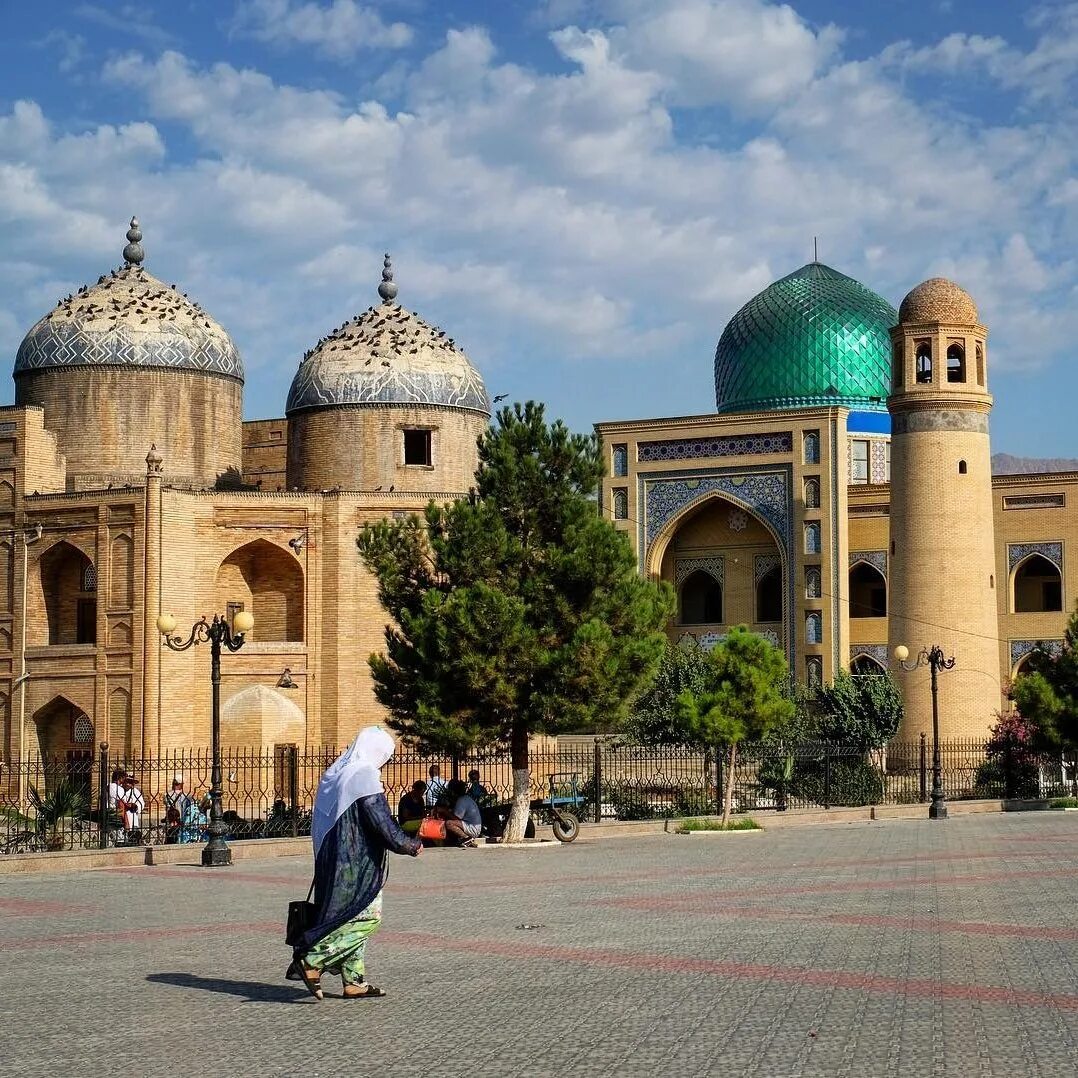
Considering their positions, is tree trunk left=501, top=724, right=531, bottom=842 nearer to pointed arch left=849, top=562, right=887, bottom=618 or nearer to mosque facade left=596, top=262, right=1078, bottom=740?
mosque facade left=596, top=262, right=1078, bottom=740

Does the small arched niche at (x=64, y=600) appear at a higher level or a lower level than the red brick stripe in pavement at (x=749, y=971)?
higher

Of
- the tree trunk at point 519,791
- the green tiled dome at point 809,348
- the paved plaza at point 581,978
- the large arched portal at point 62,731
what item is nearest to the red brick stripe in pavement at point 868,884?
the paved plaza at point 581,978

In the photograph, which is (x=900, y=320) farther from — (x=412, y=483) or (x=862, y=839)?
(x=862, y=839)

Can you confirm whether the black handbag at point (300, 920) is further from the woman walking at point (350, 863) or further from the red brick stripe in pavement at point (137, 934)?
the red brick stripe in pavement at point (137, 934)

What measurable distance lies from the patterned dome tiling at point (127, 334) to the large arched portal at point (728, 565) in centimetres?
1165

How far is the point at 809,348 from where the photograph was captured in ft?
149

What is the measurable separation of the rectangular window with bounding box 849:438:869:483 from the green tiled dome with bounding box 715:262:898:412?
129 centimetres

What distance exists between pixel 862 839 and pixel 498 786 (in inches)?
450

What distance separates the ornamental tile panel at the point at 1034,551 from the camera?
39.7 meters

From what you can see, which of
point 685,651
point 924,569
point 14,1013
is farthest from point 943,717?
point 14,1013

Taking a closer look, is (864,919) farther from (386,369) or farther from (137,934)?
(386,369)

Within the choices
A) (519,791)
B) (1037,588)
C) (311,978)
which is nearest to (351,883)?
(311,978)

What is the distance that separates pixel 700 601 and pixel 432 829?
24.6 m

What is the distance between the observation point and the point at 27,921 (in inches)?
476
